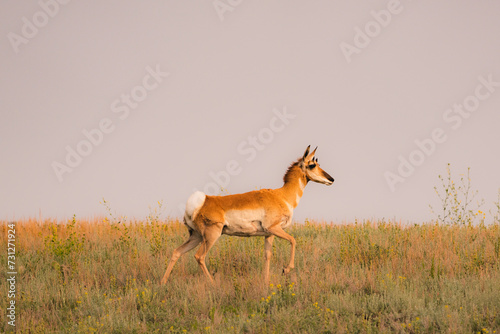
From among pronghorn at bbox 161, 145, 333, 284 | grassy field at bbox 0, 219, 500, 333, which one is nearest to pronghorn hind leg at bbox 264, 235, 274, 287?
pronghorn at bbox 161, 145, 333, 284

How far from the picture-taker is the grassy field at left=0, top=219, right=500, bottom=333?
302 inches

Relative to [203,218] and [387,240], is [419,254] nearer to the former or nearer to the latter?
[387,240]

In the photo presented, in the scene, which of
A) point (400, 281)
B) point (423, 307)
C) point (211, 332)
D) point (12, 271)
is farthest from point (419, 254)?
point (12, 271)

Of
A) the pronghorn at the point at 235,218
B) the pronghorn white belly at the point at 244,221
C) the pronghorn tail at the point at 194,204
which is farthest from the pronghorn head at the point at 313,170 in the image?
the pronghorn tail at the point at 194,204

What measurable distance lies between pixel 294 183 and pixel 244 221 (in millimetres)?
1696

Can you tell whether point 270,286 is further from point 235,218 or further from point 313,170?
point 313,170

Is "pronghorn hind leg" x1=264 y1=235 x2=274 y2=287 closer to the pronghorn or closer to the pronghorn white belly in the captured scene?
the pronghorn

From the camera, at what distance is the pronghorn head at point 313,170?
35.6 feet

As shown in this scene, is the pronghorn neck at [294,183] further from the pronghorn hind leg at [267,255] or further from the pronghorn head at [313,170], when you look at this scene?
the pronghorn hind leg at [267,255]

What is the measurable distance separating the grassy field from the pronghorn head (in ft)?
6.63

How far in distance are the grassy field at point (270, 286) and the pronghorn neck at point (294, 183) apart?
5.45 feet

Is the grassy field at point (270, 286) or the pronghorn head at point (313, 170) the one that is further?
the pronghorn head at point (313, 170)

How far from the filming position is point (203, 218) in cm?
984

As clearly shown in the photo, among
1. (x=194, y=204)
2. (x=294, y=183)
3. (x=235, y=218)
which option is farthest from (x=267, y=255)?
(x=194, y=204)
